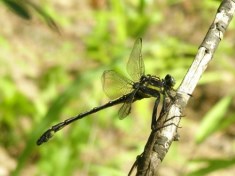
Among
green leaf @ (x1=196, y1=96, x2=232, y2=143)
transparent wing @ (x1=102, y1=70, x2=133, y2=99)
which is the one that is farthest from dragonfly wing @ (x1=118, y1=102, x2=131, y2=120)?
green leaf @ (x1=196, y1=96, x2=232, y2=143)

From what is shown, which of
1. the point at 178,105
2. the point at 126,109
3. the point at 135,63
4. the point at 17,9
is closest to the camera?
the point at 178,105

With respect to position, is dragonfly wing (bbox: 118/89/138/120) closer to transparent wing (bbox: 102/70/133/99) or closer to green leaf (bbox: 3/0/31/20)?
transparent wing (bbox: 102/70/133/99)

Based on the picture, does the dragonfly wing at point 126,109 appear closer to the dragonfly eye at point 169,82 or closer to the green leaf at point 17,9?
the dragonfly eye at point 169,82

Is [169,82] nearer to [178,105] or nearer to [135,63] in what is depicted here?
[135,63]

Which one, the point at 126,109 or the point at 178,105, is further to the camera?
the point at 126,109

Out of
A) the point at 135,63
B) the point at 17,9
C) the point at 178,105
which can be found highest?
the point at 135,63

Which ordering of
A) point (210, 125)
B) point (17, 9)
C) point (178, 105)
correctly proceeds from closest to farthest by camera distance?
point (178, 105), point (17, 9), point (210, 125)

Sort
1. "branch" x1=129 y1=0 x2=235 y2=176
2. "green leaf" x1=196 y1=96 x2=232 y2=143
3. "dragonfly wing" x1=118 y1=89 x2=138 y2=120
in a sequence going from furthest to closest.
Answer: "green leaf" x1=196 y1=96 x2=232 y2=143 < "dragonfly wing" x1=118 y1=89 x2=138 y2=120 < "branch" x1=129 y1=0 x2=235 y2=176

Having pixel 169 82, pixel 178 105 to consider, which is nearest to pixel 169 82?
pixel 169 82
